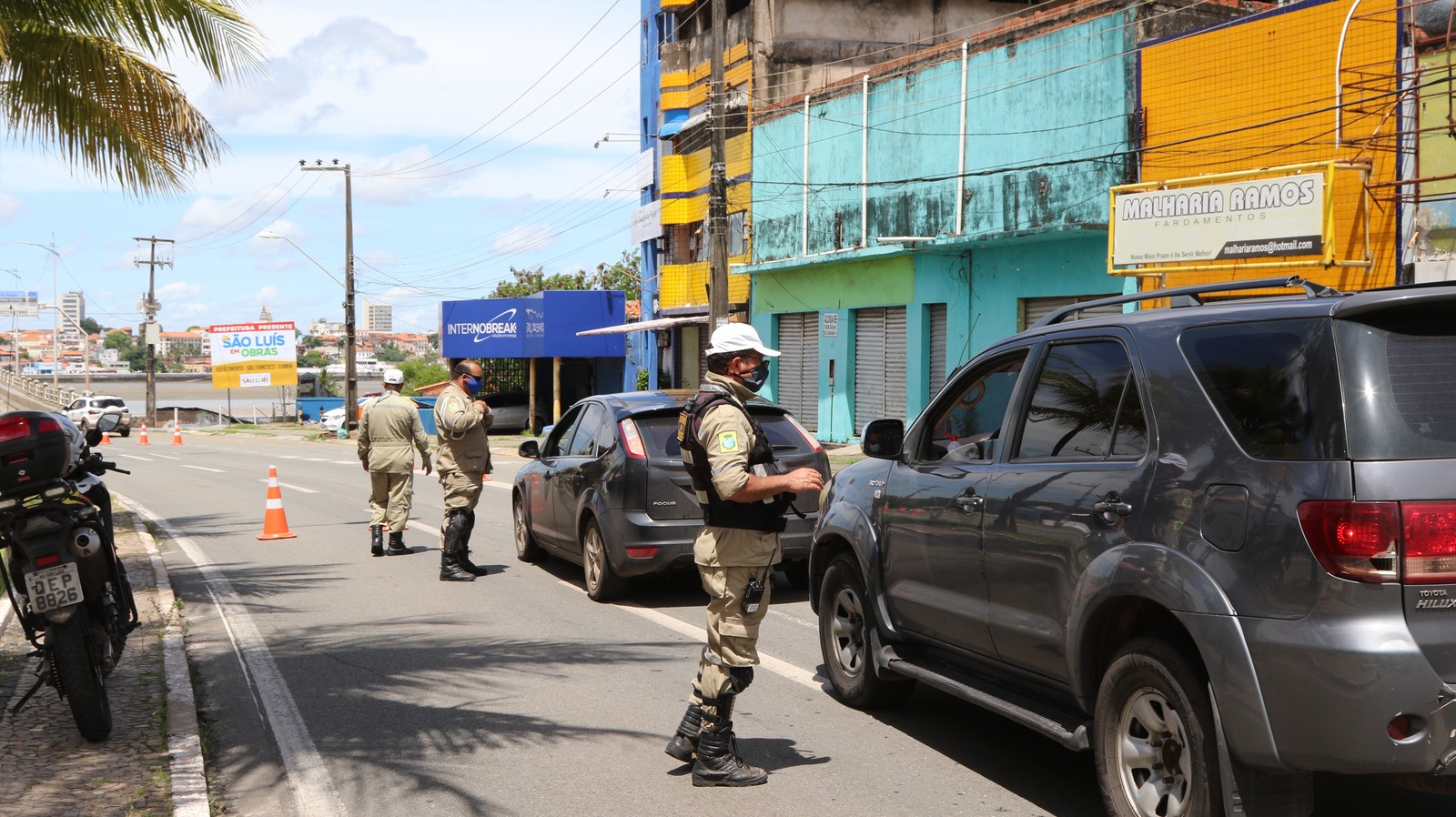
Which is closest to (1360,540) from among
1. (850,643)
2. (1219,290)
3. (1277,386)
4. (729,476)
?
(1277,386)

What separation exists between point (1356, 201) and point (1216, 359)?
1445 centimetres

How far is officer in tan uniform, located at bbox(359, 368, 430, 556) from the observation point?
43.1 ft

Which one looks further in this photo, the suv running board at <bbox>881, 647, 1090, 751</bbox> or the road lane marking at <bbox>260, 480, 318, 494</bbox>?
the road lane marking at <bbox>260, 480, 318, 494</bbox>

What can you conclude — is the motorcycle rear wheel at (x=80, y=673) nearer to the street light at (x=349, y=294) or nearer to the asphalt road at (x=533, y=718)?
the asphalt road at (x=533, y=718)

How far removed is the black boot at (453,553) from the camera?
11539 millimetres

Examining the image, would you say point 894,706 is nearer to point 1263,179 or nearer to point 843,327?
point 1263,179

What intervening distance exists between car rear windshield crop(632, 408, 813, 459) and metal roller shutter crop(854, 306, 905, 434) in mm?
17432

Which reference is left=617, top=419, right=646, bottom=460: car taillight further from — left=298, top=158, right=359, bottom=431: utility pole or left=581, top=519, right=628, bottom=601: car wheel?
left=298, top=158, right=359, bottom=431: utility pole

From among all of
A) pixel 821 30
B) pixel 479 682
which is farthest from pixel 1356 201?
pixel 821 30

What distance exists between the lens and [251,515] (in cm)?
1836

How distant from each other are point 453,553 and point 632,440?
2.48m

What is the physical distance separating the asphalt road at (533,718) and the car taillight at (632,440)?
3.88 ft

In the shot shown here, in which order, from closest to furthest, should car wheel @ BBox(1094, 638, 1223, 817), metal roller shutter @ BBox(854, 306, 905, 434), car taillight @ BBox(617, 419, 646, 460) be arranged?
car wheel @ BBox(1094, 638, 1223, 817) < car taillight @ BBox(617, 419, 646, 460) < metal roller shutter @ BBox(854, 306, 905, 434)

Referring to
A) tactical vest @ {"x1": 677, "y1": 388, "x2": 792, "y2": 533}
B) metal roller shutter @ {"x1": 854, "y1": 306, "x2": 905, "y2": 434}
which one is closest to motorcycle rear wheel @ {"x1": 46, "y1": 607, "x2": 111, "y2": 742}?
tactical vest @ {"x1": 677, "y1": 388, "x2": 792, "y2": 533}
